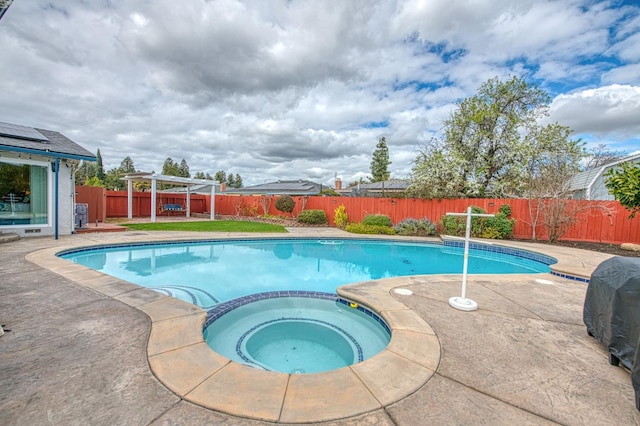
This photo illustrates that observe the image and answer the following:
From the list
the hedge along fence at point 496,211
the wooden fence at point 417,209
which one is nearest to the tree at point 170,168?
the wooden fence at point 417,209

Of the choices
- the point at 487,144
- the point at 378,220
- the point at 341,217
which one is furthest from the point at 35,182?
the point at 487,144

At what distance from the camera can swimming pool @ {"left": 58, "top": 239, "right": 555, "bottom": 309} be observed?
17.9 ft

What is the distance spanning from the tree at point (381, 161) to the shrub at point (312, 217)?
25373mm

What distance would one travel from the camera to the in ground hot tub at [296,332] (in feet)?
9.59

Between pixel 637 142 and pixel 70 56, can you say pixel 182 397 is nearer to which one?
pixel 70 56

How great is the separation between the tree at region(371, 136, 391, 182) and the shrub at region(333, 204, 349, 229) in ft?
82.0

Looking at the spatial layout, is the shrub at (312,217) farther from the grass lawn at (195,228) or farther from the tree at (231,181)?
the tree at (231,181)

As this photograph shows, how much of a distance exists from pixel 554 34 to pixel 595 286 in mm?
9734

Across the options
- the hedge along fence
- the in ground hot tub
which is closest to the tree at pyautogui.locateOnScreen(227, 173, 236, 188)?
the hedge along fence

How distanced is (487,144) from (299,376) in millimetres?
16144

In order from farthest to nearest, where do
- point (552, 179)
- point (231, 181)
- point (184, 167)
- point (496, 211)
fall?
point (231, 181), point (184, 167), point (496, 211), point (552, 179)

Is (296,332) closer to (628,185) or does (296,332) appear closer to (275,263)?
(275,263)

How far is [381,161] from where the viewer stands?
38.2m

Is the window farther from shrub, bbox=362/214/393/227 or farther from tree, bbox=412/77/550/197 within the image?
tree, bbox=412/77/550/197
